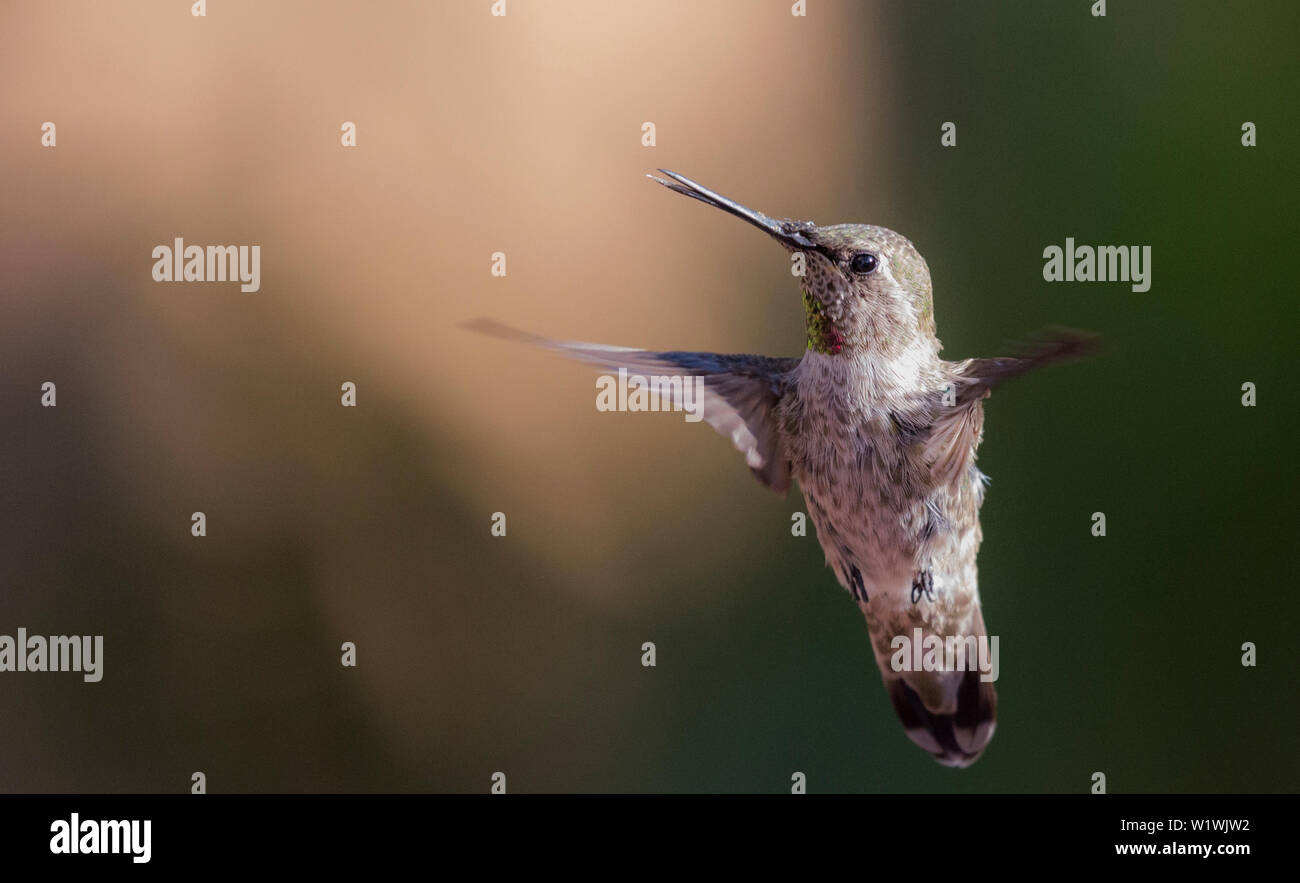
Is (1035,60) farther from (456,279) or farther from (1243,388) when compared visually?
(456,279)

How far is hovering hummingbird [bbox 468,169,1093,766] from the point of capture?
91 cm

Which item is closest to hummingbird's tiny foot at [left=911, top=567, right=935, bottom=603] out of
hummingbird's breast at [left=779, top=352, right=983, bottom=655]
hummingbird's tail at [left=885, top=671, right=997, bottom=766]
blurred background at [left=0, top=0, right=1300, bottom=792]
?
hummingbird's breast at [left=779, top=352, right=983, bottom=655]

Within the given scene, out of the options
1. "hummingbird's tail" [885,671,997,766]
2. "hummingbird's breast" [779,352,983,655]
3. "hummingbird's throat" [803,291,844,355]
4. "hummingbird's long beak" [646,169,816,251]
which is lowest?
"hummingbird's tail" [885,671,997,766]

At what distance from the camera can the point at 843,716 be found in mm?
2266

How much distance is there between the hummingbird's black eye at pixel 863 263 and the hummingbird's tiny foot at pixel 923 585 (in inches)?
11.4

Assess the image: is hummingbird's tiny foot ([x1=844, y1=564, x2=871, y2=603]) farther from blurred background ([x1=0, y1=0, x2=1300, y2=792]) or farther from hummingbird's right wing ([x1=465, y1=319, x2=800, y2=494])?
blurred background ([x1=0, y1=0, x2=1300, y2=792])

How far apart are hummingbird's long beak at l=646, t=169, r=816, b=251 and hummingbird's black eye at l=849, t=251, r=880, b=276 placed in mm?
36

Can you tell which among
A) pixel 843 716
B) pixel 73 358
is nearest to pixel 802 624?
pixel 843 716

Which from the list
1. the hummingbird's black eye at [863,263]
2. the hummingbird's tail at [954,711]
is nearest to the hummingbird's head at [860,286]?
the hummingbird's black eye at [863,263]

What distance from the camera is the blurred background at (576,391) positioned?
2121 mm

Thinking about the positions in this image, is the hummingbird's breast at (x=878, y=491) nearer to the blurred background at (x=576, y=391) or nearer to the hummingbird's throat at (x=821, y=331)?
the hummingbird's throat at (x=821, y=331)

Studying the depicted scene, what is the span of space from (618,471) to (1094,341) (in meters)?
1.83

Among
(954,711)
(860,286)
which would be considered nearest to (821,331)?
(860,286)

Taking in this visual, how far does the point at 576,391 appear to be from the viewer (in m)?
2.30
